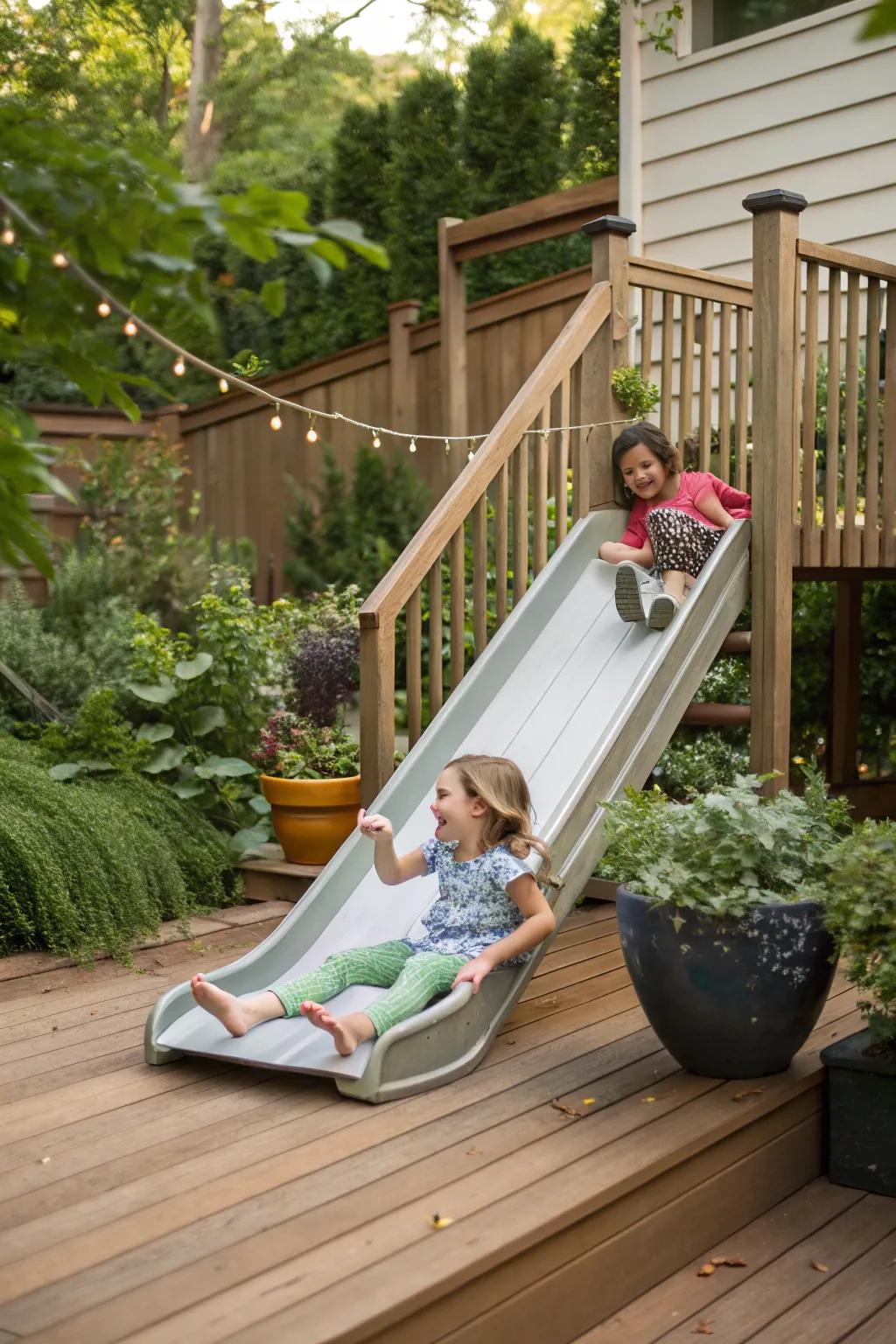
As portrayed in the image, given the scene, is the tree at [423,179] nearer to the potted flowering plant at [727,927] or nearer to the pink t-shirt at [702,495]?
the pink t-shirt at [702,495]

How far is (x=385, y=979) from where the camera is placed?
3232 millimetres

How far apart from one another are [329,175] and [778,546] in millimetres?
6744

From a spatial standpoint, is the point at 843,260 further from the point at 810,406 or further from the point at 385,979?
the point at 385,979

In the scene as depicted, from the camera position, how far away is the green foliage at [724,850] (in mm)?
2791

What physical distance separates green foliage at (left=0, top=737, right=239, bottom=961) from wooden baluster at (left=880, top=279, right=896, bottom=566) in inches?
101

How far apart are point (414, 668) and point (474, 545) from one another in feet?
1.58

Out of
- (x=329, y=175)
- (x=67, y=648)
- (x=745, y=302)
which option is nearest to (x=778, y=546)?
(x=745, y=302)

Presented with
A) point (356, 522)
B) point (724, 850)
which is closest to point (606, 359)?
point (724, 850)

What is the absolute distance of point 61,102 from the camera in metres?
9.40

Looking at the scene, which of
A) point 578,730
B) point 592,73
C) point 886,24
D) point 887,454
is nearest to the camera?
point 886,24

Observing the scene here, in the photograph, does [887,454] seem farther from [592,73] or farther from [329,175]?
[329,175]

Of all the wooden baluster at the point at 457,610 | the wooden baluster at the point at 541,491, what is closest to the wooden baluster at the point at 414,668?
the wooden baluster at the point at 457,610

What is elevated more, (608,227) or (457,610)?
(608,227)

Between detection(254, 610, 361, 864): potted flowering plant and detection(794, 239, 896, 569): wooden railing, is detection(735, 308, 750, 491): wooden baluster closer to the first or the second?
detection(794, 239, 896, 569): wooden railing
